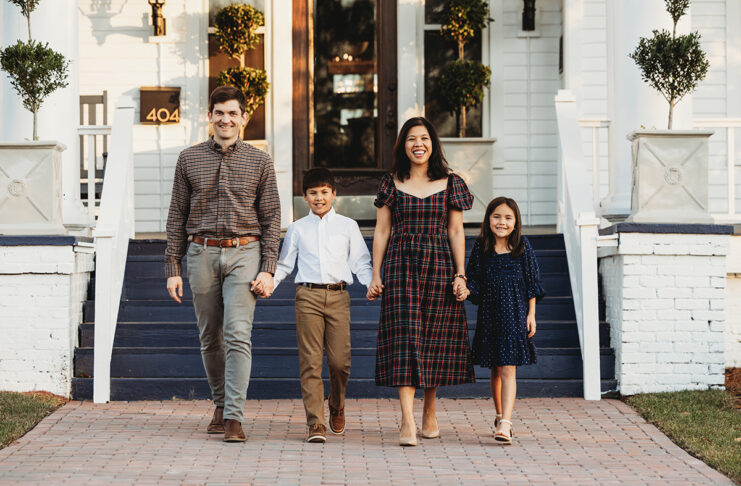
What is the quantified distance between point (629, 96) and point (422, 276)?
330 cm

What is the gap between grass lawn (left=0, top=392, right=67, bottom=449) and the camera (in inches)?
222

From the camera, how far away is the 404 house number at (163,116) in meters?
10.4

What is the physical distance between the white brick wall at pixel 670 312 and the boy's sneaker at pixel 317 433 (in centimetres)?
233

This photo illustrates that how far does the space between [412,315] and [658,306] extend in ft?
7.28

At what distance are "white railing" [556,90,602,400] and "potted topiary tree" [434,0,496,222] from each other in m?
2.55

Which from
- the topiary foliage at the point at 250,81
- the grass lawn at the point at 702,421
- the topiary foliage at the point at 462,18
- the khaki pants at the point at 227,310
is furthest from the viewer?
the topiary foliage at the point at 462,18

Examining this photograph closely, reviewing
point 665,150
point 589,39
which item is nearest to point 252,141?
point 589,39

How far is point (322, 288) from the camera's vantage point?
5.40 meters

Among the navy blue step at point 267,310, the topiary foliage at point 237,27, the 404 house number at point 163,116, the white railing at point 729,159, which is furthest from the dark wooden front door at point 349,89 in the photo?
the white railing at point 729,159

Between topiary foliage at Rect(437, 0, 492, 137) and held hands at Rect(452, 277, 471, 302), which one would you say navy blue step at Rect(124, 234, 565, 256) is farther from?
held hands at Rect(452, 277, 471, 302)

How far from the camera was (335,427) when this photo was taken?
5500 mm

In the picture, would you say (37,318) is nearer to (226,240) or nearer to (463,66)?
(226,240)

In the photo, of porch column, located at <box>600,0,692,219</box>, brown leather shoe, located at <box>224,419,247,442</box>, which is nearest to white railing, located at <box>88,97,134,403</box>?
brown leather shoe, located at <box>224,419,247,442</box>

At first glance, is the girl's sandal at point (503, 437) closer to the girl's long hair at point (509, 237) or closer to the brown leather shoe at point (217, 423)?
the girl's long hair at point (509, 237)
